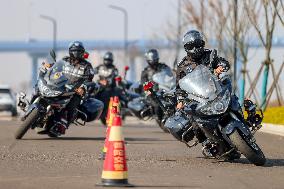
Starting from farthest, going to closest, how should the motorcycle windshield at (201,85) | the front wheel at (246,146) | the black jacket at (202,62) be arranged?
the black jacket at (202,62) → the motorcycle windshield at (201,85) → the front wheel at (246,146)

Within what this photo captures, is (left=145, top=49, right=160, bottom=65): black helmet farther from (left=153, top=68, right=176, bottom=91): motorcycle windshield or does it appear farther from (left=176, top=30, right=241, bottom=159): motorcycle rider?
(left=176, top=30, right=241, bottom=159): motorcycle rider

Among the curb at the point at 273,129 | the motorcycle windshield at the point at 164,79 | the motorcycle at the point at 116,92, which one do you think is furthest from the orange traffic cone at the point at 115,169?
the motorcycle at the point at 116,92

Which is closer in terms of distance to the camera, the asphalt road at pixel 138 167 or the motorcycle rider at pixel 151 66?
the asphalt road at pixel 138 167

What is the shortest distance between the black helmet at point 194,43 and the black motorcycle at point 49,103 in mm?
5806

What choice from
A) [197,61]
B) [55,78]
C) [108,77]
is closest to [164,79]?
[108,77]

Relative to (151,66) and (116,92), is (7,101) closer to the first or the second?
(116,92)

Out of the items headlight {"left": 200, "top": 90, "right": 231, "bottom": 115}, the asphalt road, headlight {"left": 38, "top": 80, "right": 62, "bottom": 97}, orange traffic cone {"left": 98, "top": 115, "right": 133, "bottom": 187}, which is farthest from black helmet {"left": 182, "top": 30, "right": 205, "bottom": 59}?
headlight {"left": 38, "top": 80, "right": 62, "bottom": 97}

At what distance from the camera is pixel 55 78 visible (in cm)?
2170

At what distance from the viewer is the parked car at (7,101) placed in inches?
1918

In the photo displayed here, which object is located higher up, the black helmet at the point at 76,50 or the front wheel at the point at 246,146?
the black helmet at the point at 76,50

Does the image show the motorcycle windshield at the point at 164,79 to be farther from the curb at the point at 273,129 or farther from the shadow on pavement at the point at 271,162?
the shadow on pavement at the point at 271,162

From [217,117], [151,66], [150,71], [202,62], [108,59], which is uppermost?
[202,62]

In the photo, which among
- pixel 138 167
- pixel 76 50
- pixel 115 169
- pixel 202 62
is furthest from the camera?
pixel 76 50

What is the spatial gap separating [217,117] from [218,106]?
0.17 metres
